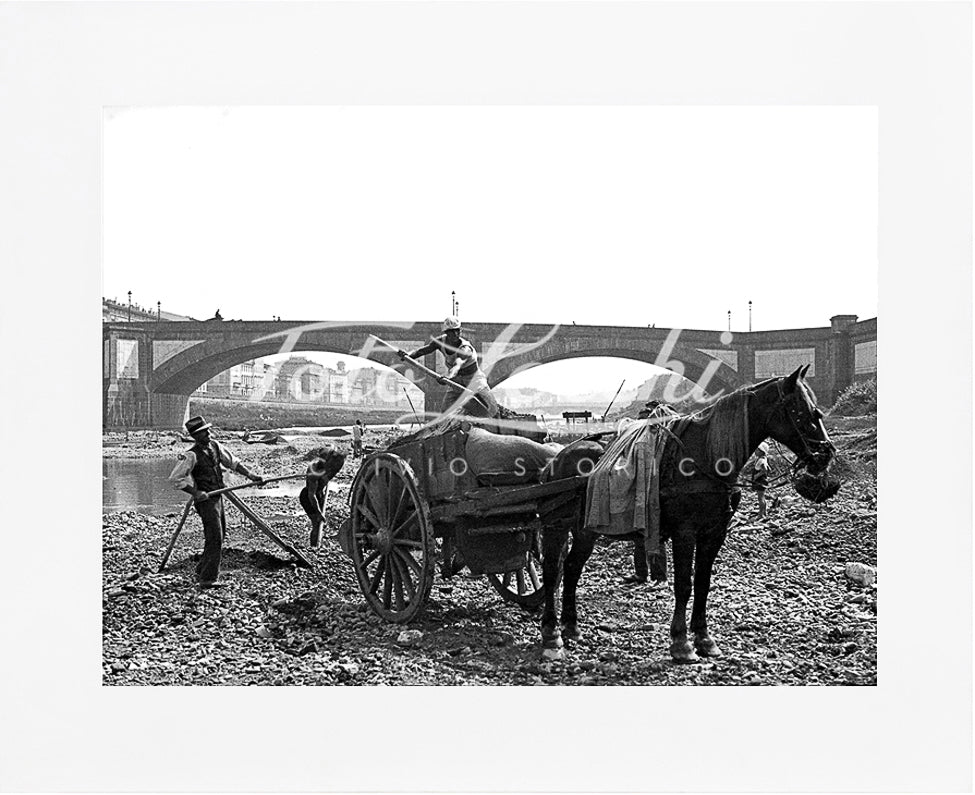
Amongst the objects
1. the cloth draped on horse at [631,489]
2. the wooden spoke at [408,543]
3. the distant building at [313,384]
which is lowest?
the wooden spoke at [408,543]

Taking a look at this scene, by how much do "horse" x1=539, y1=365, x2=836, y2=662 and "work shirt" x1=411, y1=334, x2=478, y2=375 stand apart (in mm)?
881

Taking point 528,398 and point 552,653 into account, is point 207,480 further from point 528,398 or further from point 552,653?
point 552,653

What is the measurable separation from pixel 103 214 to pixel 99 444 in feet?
5.10

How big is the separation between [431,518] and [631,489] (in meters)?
1.33

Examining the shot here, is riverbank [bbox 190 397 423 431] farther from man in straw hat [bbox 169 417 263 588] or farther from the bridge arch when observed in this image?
man in straw hat [bbox 169 417 263 588]

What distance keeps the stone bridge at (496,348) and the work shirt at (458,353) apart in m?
0.66

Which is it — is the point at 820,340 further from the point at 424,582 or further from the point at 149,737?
the point at 149,737

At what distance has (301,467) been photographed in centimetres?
867

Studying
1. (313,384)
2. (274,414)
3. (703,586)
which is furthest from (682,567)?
(274,414)

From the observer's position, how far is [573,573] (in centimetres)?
579

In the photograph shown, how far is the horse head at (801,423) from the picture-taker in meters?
4.88

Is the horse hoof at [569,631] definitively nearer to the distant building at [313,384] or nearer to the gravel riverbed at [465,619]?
the gravel riverbed at [465,619]

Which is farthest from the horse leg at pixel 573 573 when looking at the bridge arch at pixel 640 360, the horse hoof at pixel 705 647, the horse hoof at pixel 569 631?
the bridge arch at pixel 640 360

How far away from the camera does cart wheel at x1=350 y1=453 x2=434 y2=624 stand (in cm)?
582
